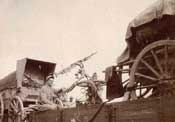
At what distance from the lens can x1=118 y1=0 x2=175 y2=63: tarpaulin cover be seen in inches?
299

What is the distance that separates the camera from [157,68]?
8.21m

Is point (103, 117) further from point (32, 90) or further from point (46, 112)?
point (32, 90)

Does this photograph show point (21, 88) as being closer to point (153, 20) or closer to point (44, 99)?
point (44, 99)

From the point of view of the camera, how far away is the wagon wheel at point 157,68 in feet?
24.6

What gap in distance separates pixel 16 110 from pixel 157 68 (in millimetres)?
7870

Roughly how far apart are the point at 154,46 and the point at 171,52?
1.41 feet

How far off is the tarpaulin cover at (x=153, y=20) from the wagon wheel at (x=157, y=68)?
50cm

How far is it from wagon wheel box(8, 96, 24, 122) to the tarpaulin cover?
22.6 feet

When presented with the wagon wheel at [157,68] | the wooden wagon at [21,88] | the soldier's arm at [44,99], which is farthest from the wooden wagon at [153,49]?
the wooden wagon at [21,88]

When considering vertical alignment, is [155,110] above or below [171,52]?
below

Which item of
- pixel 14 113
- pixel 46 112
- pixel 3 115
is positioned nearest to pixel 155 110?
pixel 46 112

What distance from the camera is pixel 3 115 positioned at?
51.3ft

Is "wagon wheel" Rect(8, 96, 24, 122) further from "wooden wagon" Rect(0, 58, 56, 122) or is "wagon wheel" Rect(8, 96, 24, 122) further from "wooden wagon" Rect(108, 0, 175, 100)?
"wooden wagon" Rect(108, 0, 175, 100)

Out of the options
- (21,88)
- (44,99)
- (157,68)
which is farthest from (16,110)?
(157,68)
